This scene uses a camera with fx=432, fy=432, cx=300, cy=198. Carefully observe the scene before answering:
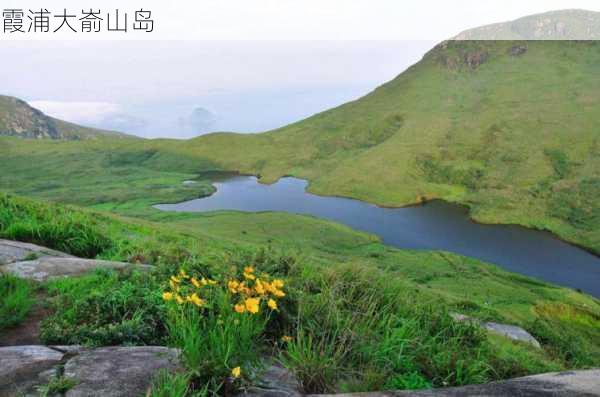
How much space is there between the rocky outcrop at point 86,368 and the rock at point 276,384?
0.98m

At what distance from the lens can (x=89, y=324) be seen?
21.5 ft

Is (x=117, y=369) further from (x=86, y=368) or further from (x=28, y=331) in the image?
(x=28, y=331)

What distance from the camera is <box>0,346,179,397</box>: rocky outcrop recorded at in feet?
15.1

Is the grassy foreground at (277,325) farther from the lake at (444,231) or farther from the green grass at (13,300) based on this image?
the lake at (444,231)

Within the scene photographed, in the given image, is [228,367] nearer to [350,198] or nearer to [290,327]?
[290,327]

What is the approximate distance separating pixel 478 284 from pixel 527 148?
372 feet

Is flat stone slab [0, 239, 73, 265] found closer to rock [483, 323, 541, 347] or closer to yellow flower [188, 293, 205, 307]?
yellow flower [188, 293, 205, 307]

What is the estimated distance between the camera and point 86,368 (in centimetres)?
505

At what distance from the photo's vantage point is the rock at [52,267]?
9061 millimetres

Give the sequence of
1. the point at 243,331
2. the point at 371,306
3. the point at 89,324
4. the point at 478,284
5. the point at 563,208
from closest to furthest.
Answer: the point at 243,331, the point at 89,324, the point at 371,306, the point at 478,284, the point at 563,208

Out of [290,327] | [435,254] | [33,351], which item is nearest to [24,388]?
[33,351]

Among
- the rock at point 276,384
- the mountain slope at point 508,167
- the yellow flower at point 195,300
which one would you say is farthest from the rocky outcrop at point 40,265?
the mountain slope at point 508,167

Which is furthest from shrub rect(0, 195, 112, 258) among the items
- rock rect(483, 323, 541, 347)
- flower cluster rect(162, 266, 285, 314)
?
rock rect(483, 323, 541, 347)

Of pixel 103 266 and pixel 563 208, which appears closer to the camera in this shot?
pixel 103 266
